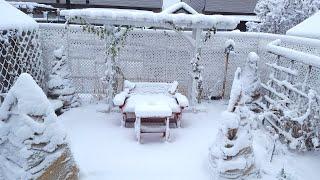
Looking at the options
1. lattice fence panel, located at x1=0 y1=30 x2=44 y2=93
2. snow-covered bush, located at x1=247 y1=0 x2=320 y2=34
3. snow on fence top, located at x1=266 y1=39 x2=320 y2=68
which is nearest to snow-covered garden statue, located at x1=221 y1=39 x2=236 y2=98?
snow on fence top, located at x1=266 y1=39 x2=320 y2=68

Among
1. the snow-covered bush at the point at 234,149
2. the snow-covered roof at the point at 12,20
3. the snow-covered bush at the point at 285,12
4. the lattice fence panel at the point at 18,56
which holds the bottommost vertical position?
the snow-covered bush at the point at 234,149

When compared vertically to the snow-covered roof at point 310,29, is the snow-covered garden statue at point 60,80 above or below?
below

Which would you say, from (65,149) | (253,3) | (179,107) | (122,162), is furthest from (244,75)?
(253,3)

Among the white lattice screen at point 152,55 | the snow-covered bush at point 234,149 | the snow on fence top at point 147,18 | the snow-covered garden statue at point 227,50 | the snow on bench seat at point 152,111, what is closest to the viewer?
the snow-covered bush at point 234,149

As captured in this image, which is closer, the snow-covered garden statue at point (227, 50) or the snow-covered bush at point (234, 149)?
the snow-covered bush at point (234, 149)

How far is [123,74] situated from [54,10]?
844 cm

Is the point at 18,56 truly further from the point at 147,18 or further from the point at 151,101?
the point at 151,101

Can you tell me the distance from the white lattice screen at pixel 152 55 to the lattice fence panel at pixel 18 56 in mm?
493

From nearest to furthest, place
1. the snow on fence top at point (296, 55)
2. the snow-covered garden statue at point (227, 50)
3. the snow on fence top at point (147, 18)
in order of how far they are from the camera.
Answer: the snow on fence top at point (296, 55)
the snow on fence top at point (147, 18)
the snow-covered garden statue at point (227, 50)

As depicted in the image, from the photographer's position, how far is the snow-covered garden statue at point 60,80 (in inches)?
303

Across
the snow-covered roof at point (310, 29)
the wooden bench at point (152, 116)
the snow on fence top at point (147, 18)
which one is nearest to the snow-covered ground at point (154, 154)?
the wooden bench at point (152, 116)

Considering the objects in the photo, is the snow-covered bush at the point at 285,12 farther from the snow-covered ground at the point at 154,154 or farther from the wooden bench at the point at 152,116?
the wooden bench at the point at 152,116

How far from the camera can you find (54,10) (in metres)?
14.9

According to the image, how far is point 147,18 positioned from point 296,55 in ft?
10.6
